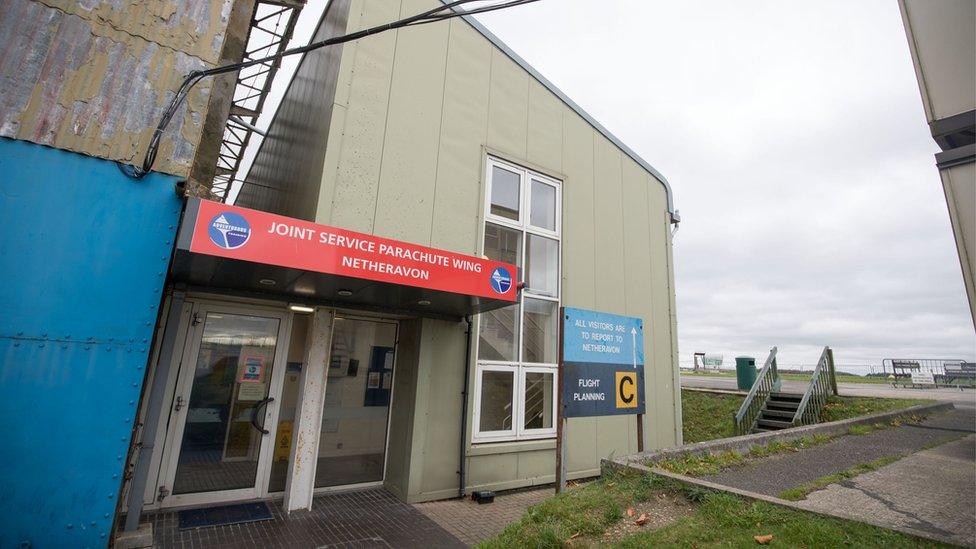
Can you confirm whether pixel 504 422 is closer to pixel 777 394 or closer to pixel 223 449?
pixel 223 449

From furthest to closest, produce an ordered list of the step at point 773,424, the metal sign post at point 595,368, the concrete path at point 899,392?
the concrete path at point 899,392 < the step at point 773,424 < the metal sign post at point 595,368

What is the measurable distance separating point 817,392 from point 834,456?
5853mm

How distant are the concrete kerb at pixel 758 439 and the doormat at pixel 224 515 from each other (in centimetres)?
450

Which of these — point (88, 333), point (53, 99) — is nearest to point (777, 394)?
point (88, 333)

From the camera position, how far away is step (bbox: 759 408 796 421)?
10347mm

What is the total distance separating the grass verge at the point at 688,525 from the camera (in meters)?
3.37

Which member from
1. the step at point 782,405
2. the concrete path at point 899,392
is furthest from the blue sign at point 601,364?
the concrete path at point 899,392

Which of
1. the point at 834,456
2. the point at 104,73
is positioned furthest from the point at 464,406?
the point at 104,73

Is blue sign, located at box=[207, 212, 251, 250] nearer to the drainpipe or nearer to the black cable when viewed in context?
the black cable

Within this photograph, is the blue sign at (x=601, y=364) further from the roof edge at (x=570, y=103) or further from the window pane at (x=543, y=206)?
the roof edge at (x=570, y=103)

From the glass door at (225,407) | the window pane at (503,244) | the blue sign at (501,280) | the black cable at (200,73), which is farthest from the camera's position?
the window pane at (503,244)

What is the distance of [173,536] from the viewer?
14.8ft

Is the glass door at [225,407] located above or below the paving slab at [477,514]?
above

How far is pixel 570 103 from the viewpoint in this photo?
8.84m
